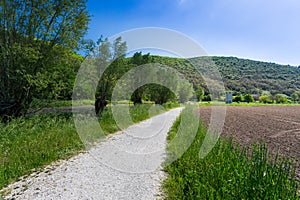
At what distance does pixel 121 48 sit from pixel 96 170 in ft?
31.6

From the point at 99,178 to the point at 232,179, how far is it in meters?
2.64

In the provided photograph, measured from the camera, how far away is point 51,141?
238 inches

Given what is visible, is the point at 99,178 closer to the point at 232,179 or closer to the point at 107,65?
the point at 232,179

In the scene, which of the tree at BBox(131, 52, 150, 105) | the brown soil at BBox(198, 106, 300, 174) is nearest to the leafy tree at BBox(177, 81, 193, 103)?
the tree at BBox(131, 52, 150, 105)

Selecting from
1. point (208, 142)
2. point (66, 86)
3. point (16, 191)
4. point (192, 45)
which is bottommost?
point (16, 191)

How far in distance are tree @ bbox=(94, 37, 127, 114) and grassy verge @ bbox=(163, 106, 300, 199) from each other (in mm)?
9415

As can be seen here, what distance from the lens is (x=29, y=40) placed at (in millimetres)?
9711

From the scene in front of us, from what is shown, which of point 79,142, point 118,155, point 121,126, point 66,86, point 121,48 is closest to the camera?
point 118,155

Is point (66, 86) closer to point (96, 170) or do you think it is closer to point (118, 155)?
point (118, 155)

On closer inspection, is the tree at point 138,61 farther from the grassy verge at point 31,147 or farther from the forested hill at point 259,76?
the forested hill at point 259,76

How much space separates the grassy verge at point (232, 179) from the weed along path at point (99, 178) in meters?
0.45

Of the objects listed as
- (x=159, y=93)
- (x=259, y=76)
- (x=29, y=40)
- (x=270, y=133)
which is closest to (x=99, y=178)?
(x=270, y=133)

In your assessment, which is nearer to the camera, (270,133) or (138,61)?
(270,133)

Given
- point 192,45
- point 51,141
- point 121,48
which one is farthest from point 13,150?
Answer: point 121,48
